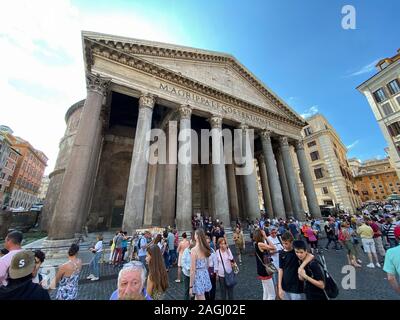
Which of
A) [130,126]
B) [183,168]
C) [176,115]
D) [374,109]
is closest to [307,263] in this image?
[183,168]

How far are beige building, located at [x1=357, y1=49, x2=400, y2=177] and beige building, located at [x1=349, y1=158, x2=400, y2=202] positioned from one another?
37689 mm

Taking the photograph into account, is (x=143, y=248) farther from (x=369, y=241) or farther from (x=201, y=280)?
(x=369, y=241)

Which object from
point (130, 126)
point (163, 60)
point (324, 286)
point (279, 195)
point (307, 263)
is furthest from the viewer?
point (130, 126)

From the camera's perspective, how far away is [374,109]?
21.8 meters

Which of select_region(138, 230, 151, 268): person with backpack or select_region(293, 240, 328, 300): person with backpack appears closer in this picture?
select_region(293, 240, 328, 300): person with backpack

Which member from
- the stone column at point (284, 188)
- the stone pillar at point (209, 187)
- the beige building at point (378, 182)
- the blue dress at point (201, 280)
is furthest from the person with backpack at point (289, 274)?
the beige building at point (378, 182)

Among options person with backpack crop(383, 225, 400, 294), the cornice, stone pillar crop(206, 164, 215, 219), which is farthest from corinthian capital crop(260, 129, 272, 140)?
person with backpack crop(383, 225, 400, 294)

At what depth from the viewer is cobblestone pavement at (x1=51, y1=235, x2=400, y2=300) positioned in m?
3.76

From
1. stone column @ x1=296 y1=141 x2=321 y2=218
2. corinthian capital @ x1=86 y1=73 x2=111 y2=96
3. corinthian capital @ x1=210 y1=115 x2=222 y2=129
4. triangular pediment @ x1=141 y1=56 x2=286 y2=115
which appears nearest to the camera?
corinthian capital @ x1=86 y1=73 x2=111 y2=96

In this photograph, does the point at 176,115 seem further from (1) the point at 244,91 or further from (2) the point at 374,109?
(2) the point at 374,109

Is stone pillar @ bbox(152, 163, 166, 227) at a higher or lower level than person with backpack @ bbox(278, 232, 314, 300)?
higher

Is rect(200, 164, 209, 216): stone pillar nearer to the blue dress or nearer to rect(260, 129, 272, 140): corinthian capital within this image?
rect(260, 129, 272, 140): corinthian capital

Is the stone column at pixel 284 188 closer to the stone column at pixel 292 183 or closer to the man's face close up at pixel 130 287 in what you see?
the stone column at pixel 292 183

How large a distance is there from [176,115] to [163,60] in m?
3.72
